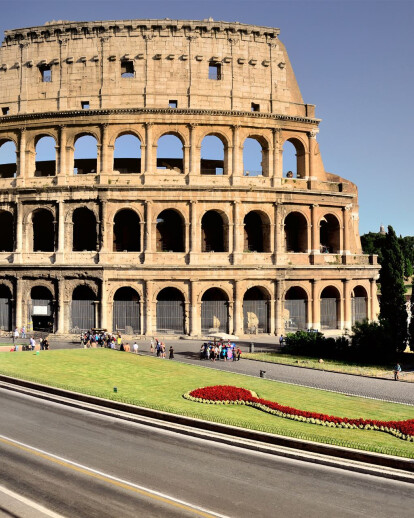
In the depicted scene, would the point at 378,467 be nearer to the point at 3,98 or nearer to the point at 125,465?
the point at 125,465

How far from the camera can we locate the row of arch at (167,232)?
44656 mm

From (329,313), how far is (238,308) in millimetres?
8615

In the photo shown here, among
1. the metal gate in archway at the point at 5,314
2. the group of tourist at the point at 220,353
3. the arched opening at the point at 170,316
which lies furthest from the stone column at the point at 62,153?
the group of tourist at the point at 220,353

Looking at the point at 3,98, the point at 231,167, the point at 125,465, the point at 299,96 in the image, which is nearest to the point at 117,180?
the point at 231,167

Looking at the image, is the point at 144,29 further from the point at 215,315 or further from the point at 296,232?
the point at 215,315

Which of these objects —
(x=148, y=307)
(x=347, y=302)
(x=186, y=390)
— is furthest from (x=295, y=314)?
(x=186, y=390)

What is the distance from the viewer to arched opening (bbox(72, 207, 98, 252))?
4488 centimetres

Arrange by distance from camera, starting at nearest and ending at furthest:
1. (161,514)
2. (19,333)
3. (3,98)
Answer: (161,514)
(19,333)
(3,98)

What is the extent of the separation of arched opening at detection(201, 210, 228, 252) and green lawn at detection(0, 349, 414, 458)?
15482mm

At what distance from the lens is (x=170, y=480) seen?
12.7 m

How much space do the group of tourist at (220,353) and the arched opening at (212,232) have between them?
14007 mm

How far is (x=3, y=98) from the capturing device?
44.3 metres

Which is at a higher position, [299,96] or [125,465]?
[299,96]

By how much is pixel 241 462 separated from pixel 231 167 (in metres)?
31.3
